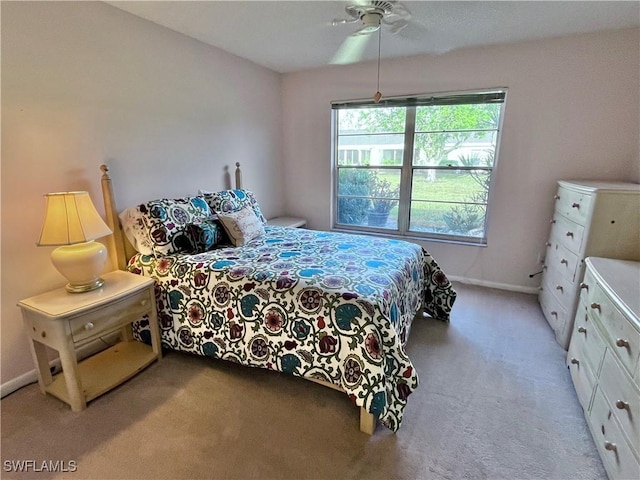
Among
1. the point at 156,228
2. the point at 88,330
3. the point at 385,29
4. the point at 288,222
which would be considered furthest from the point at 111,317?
the point at 385,29

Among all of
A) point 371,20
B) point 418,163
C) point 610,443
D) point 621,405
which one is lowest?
point 610,443

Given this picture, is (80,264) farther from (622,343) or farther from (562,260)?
(562,260)

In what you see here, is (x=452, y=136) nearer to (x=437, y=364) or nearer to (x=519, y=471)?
(x=437, y=364)

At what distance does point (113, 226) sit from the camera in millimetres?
2275

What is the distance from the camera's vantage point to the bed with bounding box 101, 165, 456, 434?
162cm

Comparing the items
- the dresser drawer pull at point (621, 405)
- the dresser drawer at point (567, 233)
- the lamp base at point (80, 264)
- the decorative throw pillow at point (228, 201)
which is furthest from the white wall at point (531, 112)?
the lamp base at point (80, 264)

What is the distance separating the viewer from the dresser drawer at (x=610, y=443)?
1.22 m

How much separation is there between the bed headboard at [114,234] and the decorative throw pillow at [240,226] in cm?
69

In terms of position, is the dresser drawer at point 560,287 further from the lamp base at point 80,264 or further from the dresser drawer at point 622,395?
the lamp base at point 80,264

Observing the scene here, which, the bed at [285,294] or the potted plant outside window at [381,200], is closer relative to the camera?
the bed at [285,294]

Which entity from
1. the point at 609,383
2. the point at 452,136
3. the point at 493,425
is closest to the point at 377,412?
the point at 493,425

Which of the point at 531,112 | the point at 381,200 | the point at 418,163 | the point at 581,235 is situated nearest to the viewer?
the point at 581,235

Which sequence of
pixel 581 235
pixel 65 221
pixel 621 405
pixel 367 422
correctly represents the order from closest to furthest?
pixel 621 405 < pixel 367 422 < pixel 65 221 < pixel 581 235

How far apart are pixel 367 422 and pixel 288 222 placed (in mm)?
2647
